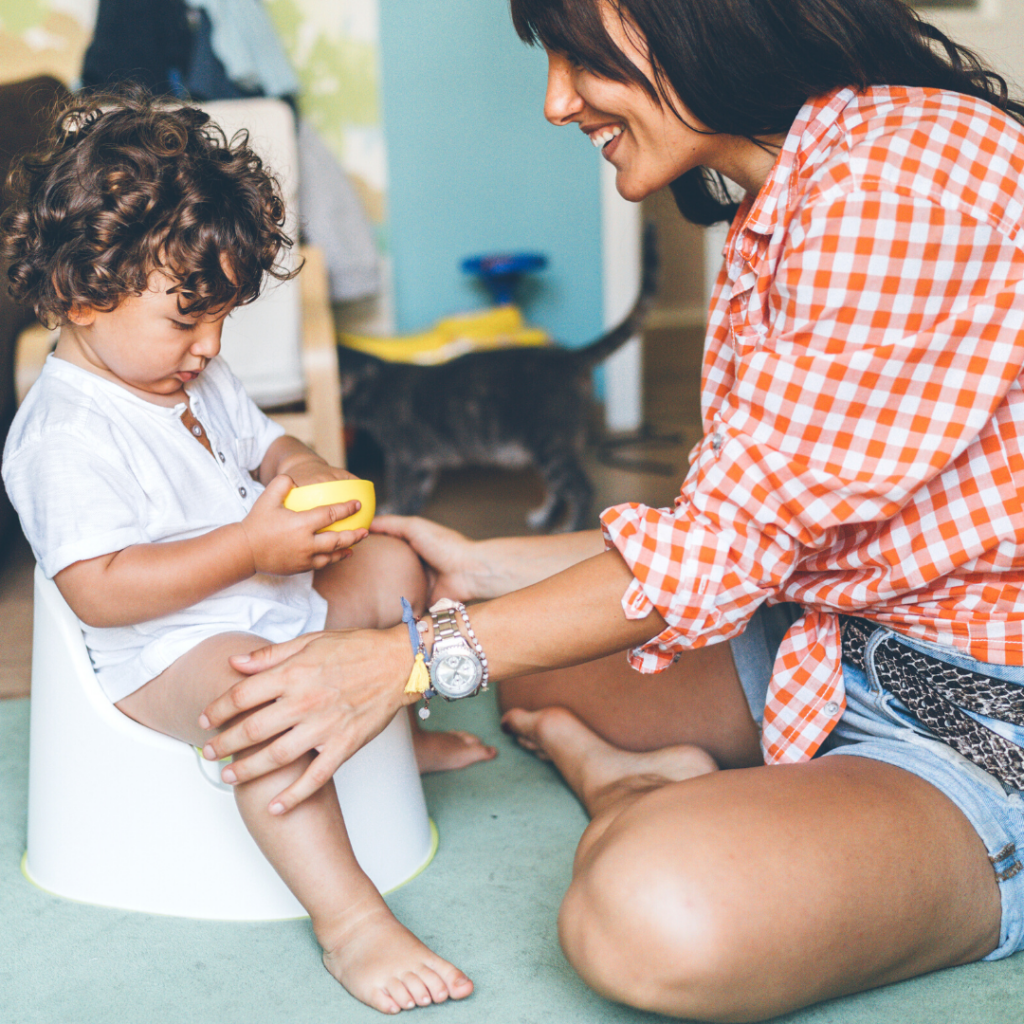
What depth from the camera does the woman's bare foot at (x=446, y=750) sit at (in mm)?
1231

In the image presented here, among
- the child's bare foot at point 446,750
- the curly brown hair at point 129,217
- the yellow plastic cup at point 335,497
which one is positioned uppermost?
the curly brown hair at point 129,217

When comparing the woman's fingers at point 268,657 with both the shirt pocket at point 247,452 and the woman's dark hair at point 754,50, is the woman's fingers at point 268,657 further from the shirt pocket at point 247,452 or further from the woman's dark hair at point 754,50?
the woman's dark hair at point 754,50

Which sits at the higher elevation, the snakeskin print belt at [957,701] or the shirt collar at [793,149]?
the shirt collar at [793,149]

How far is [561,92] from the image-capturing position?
876 mm

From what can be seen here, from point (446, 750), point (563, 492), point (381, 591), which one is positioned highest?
point (381, 591)


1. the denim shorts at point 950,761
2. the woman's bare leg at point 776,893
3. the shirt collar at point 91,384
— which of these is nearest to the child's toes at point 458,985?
the woman's bare leg at point 776,893

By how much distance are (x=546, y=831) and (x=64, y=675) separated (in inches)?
20.5

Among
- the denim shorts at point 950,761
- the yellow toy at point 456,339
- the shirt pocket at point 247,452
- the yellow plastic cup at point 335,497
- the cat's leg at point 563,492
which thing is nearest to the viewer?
the denim shorts at point 950,761

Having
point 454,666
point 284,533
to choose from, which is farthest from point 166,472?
point 454,666

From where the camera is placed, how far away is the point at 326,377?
2010 millimetres

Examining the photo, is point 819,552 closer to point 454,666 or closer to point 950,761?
point 950,761

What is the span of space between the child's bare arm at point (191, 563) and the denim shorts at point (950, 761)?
1.61 ft

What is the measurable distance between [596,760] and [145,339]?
65 centimetres

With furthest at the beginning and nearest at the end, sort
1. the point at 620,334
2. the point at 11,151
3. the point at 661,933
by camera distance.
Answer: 1. the point at 620,334
2. the point at 11,151
3. the point at 661,933
